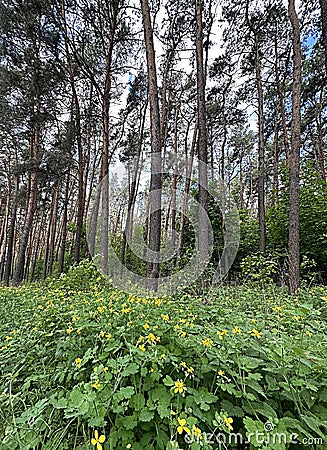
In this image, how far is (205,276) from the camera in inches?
229

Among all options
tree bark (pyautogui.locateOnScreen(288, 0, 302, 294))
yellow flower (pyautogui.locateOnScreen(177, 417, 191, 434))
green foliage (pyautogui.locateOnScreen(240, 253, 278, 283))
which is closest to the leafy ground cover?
yellow flower (pyautogui.locateOnScreen(177, 417, 191, 434))

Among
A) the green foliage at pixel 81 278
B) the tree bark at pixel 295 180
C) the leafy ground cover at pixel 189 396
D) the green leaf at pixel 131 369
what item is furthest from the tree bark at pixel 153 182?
the green leaf at pixel 131 369

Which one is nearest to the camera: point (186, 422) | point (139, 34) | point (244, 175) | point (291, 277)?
point (186, 422)

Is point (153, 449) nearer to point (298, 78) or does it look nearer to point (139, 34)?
point (298, 78)

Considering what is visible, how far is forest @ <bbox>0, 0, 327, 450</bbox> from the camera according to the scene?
1255 mm

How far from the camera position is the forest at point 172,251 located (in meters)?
1.25

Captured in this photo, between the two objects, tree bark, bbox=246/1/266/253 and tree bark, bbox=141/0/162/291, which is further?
tree bark, bbox=246/1/266/253

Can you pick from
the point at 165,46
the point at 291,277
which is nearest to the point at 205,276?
the point at 291,277

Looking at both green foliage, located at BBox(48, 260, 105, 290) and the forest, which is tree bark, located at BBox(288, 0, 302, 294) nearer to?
the forest

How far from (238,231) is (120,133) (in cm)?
911

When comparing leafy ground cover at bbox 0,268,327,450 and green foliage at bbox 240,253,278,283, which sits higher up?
green foliage at bbox 240,253,278,283

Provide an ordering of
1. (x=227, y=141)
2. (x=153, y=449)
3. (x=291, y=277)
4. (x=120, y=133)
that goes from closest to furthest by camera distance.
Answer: (x=153, y=449)
(x=291, y=277)
(x=120, y=133)
(x=227, y=141)
